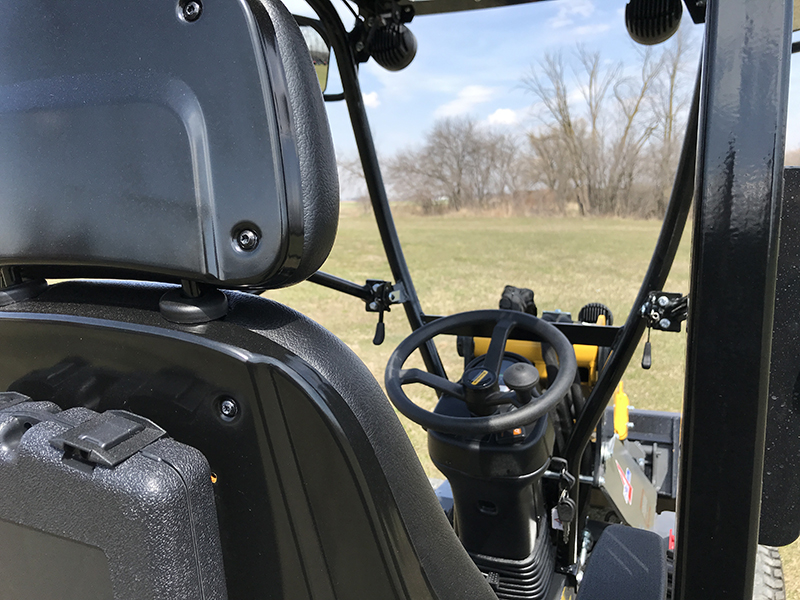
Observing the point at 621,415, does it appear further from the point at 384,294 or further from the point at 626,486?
A: the point at 384,294

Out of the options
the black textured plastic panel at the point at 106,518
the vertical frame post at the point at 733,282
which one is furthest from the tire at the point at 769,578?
the black textured plastic panel at the point at 106,518

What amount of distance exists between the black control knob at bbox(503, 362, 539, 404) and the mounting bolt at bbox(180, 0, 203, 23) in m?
1.04

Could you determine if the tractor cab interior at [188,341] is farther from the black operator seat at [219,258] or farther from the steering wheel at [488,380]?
the steering wheel at [488,380]

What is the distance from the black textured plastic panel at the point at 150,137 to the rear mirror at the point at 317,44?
1.18 meters

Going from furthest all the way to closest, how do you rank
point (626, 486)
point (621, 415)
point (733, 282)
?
point (621, 415)
point (626, 486)
point (733, 282)

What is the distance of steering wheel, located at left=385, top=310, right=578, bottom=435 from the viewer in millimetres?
1319

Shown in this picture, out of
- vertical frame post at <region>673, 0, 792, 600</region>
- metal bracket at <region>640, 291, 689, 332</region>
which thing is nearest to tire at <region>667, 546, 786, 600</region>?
metal bracket at <region>640, 291, 689, 332</region>

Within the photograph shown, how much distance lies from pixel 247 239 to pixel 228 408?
0.16m

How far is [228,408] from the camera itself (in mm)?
545

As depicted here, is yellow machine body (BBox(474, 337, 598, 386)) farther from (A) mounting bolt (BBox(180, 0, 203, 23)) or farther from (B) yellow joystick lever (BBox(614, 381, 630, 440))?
(A) mounting bolt (BBox(180, 0, 203, 23))

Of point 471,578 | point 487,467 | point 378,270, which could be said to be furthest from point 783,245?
point 378,270

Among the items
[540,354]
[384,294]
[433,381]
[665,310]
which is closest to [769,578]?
[540,354]

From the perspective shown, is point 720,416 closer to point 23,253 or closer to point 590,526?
point 23,253

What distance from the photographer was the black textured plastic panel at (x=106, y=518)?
1.65ft
